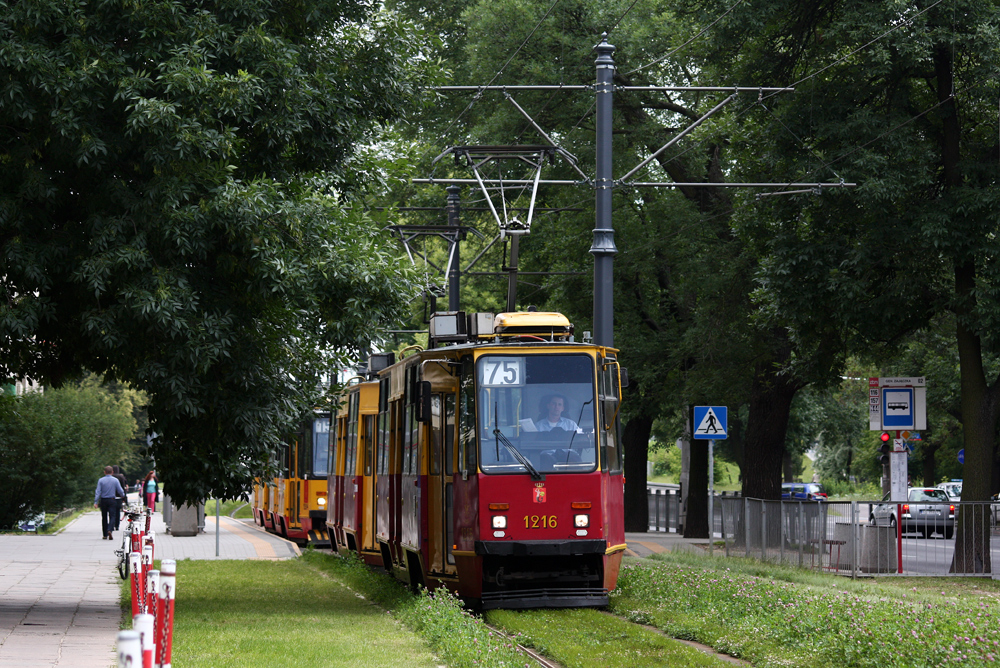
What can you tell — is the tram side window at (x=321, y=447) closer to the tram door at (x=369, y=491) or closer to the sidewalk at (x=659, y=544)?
the sidewalk at (x=659, y=544)

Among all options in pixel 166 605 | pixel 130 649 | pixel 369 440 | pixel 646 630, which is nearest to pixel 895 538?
pixel 369 440

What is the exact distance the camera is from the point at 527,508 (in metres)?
14.9

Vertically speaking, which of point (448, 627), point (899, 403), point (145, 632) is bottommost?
point (448, 627)

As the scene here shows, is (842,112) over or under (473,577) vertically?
over

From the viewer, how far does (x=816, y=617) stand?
12.2m

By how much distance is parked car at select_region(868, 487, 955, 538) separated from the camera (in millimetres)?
20734

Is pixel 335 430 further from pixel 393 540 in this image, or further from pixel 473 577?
pixel 473 577

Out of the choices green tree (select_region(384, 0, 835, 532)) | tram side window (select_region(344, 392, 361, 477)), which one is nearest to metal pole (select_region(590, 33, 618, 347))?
tram side window (select_region(344, 392, 361, 477))

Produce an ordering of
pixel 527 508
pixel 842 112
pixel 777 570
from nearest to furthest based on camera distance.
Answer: pixel 527 508
pixel 777 570
pixel 842 112

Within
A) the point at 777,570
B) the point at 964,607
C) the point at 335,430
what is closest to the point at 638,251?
the point at 335,430

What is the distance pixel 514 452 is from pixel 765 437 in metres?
15.3

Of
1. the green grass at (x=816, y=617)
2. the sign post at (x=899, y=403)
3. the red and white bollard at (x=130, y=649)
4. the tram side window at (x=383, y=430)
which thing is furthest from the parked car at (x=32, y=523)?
the red and white bollard at (x=130, y=649)

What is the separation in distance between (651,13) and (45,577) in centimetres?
1896

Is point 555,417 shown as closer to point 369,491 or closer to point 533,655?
point 533,655
